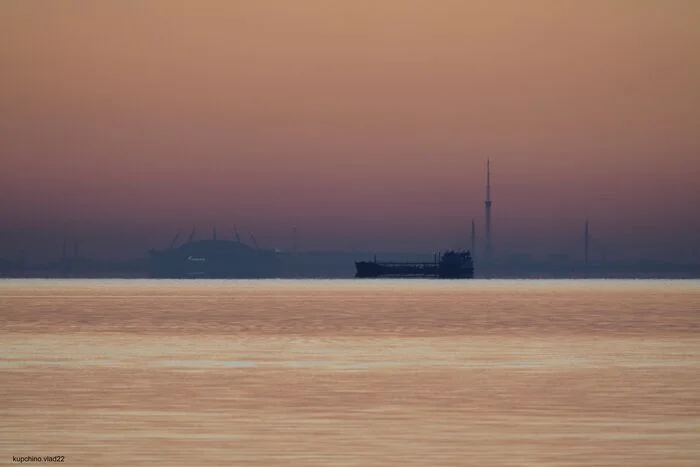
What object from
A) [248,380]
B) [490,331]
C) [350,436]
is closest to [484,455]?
[350,436]

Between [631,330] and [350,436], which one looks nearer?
[350,436]

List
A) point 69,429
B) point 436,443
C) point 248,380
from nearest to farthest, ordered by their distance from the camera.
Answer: point 436,443 → point 69,429 → point 248,380

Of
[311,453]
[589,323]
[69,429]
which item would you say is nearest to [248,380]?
[69,429]

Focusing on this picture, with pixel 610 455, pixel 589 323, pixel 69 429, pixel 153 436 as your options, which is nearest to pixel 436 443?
pixel 610 455

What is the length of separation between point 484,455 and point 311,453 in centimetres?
332

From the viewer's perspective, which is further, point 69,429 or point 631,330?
point 631,330

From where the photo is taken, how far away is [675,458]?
27.7 m

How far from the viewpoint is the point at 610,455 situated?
27984 millimetres

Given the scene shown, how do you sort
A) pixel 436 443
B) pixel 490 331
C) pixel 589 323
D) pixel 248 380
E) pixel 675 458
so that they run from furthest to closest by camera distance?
1. pixel 589 323
2. pixel 490 331
3. pixel 248 380
4. pixel 436 443
5. pixel 675 458

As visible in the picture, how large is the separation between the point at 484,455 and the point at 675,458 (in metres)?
3.59

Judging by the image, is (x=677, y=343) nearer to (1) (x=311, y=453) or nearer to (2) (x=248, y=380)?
(2) (x=248, y=380)

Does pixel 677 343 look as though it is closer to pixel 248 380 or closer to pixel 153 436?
pixel 248 380

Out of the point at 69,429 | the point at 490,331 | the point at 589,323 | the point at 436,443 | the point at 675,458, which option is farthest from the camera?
the point at 589,323

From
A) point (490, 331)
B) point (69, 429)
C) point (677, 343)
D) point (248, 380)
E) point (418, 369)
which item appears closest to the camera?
point (69, 429)
